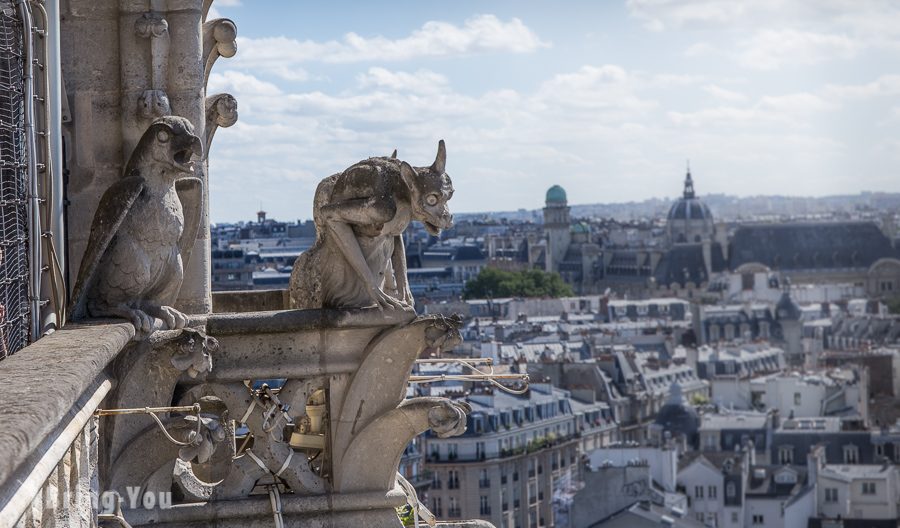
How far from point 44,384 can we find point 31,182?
7.55ft

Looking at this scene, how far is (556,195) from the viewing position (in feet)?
639

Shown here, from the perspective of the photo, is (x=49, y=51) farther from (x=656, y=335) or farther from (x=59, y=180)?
(x=656, y=335)

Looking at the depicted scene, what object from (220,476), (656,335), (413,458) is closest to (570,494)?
(413,458)

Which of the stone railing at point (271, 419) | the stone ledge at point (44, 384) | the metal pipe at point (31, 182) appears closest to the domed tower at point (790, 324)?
the stone railing at point (271, 419)

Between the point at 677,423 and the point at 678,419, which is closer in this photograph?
the point at 677,423

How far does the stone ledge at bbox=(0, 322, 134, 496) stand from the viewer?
3.98 m

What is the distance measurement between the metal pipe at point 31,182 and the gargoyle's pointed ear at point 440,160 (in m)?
1.67

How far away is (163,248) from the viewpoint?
7.16m

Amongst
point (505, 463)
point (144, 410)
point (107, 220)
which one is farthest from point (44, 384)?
point (505, 463)

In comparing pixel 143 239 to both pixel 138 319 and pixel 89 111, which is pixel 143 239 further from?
pixel 89 111

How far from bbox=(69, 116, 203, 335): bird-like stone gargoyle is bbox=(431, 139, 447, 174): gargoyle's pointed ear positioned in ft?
3.64

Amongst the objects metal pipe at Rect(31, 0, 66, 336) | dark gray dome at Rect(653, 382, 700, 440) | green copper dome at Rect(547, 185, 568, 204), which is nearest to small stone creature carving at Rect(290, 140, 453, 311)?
metal pipe at Rect(31, 0, 66, 336)

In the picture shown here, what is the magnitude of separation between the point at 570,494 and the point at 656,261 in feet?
366

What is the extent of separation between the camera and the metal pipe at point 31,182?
6.77 m
